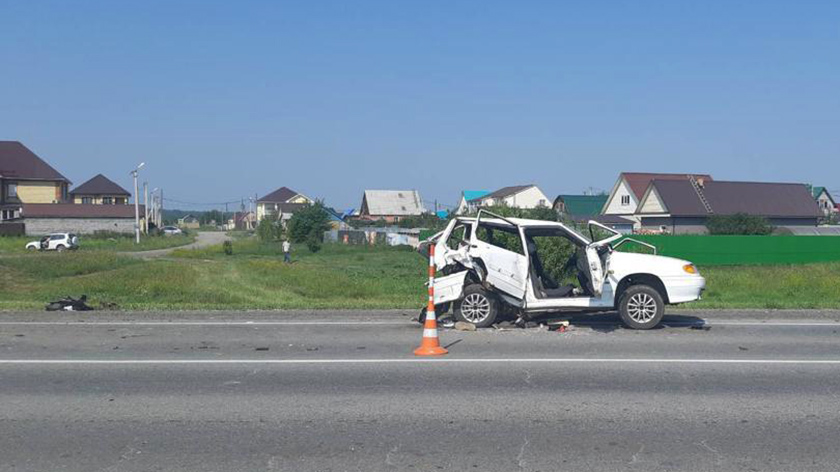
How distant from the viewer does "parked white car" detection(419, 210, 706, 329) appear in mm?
12805

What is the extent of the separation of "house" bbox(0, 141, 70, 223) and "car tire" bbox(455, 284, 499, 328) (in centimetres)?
8126

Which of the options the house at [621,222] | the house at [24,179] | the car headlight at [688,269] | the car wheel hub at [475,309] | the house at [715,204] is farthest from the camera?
the house at [24,179]

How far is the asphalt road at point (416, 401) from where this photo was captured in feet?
20.4

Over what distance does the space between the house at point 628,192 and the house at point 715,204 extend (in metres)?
5.18

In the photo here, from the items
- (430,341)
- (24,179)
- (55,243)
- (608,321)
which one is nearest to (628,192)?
(55,243)

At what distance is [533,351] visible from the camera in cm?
1080

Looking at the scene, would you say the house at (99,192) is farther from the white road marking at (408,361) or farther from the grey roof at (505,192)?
the white road marking at (408,361)

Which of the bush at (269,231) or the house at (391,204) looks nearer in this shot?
the bush at (269,231)

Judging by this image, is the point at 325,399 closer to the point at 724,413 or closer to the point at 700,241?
the point at 724,413

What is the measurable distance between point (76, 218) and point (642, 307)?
77.8 metres

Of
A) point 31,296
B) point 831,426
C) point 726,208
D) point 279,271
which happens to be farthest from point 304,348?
point 726,208

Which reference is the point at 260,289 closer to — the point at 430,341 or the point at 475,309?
the point at 475,309

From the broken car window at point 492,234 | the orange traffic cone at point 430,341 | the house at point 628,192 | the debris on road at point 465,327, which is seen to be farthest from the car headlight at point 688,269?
Result: the house at point 628,192

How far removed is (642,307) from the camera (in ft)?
42.2
